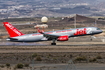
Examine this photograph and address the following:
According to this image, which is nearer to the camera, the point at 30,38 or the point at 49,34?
the point at 49,34

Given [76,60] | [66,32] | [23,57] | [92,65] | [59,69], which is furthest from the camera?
[66,32]

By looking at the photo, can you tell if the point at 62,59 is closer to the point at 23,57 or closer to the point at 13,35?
the point at 23,57

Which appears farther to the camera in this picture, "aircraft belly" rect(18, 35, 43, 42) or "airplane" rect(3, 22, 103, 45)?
"aircraft belly" rect(18, 35, 43, 42)

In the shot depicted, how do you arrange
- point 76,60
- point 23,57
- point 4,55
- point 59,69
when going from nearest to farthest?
point 59,69, point 76,60, point 23,57, point 4,55

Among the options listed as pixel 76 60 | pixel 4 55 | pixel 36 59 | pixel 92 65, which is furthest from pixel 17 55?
pixel 92 65

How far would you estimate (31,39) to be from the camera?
7775 centimetres

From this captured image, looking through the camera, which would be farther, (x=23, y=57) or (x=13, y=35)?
(x=13, y=35)

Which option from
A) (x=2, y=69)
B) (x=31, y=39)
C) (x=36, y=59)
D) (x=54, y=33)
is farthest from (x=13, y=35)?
(x=2, y=69)

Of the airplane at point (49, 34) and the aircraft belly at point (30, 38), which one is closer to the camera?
the airplane at point (49, 34)

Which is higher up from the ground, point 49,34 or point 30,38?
point 49,34

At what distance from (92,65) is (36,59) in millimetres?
10571

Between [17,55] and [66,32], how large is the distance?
1989 centimetres

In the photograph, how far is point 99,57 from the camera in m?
54.5

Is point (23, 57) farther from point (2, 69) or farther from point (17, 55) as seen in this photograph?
point (2, 69)
